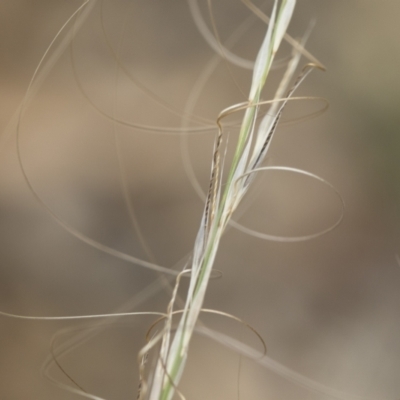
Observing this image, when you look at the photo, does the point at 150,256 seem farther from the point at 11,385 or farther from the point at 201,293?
the point at 201,293

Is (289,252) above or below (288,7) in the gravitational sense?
below

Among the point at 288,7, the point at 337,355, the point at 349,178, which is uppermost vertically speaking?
the point at 288,7

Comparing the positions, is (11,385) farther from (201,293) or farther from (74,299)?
(201,293)

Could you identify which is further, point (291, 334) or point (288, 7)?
point (291, 334)

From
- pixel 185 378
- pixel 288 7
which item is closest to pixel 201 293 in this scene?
pixel 288 7

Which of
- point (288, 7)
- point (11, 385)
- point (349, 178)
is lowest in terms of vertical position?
point (11, 385)

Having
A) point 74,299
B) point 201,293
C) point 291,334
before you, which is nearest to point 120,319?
point 74,299
